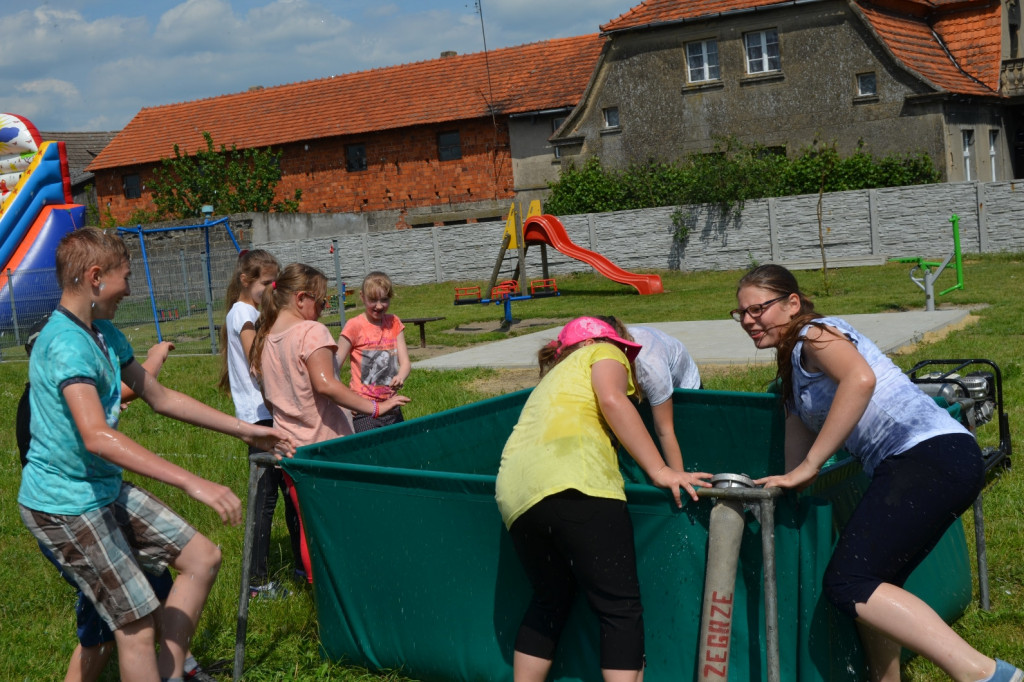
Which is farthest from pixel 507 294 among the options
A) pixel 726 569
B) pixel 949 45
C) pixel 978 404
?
pixel 949 45

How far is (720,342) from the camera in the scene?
11977 millimetres

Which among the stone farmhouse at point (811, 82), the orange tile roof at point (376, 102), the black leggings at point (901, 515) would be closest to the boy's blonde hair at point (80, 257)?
the black leggings at point (901, 515)

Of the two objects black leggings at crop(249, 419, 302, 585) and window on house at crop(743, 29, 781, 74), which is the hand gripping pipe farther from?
window on house at crop(743, 29, 781, 74)

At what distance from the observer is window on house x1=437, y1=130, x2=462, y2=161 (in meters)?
35.4

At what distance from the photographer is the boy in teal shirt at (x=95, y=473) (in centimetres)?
324

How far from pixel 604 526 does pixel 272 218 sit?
27.9m

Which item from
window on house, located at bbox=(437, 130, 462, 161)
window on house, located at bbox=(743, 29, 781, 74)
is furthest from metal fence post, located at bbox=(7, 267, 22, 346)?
window on house, located at bbox=(437, 130, 462, 161)

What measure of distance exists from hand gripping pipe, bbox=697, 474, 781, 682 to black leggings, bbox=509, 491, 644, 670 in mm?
230

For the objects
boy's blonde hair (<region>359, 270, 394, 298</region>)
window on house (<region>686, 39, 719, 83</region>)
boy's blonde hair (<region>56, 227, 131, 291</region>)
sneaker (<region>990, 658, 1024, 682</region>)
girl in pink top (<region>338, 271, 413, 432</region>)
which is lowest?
sneaker (<region>990, 658, 1024, 682</region>)

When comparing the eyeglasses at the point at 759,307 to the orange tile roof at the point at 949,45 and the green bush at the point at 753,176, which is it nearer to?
the green bush at the point at 753,176

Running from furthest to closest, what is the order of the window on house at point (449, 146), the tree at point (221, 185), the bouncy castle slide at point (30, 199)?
1. the tree at point (221, 185)
2. the window on house at point (449, 146)
3. the bouncy castle slide at point (30, 199)

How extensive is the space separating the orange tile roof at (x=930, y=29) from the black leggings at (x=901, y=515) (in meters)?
24.8

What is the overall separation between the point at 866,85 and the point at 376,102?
691 inches

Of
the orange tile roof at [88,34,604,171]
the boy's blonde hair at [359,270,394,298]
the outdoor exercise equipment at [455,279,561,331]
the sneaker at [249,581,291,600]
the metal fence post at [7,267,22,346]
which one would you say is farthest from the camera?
the orange tile roof at [88,34,604,171]
